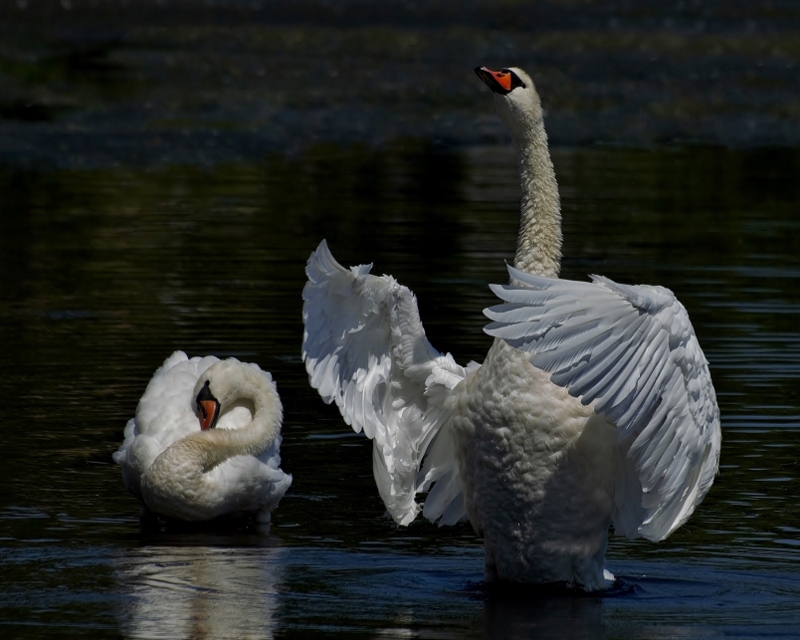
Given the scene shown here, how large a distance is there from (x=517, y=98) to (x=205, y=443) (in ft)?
9.48

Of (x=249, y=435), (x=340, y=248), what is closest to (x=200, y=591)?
(x=249, y=435)

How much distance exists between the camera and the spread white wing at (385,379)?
8.30 meters

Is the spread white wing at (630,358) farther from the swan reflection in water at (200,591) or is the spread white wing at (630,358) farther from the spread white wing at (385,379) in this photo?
the swan reflection in water at (200,591)

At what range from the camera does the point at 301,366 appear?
13125 mm

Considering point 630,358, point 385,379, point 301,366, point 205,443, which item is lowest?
point 301,366

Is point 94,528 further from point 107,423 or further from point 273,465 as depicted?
point 107,423

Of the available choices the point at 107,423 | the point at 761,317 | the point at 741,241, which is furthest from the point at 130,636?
the point at 741,241

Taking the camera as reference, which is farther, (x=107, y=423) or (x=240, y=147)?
(x=240, y=147)

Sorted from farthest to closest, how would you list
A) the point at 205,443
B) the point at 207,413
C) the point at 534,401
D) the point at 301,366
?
the point at 301,366 < the point at 207,413 < the point at 205,443 < the point at 534,401

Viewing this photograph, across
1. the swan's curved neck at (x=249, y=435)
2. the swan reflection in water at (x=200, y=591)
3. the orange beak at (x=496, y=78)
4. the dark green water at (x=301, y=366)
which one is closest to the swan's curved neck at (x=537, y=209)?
the orange beak at (x=496, y=78)

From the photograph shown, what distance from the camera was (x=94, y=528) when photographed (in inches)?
369

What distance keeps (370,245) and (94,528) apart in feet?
30.4

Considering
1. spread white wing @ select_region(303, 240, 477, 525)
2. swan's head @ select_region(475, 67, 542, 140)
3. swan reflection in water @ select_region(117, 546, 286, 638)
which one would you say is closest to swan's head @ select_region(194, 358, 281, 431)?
swan reflection in water @ select_region(117, 546, 286, 638)

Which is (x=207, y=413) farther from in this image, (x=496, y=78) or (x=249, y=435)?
(x=496, y=78)
